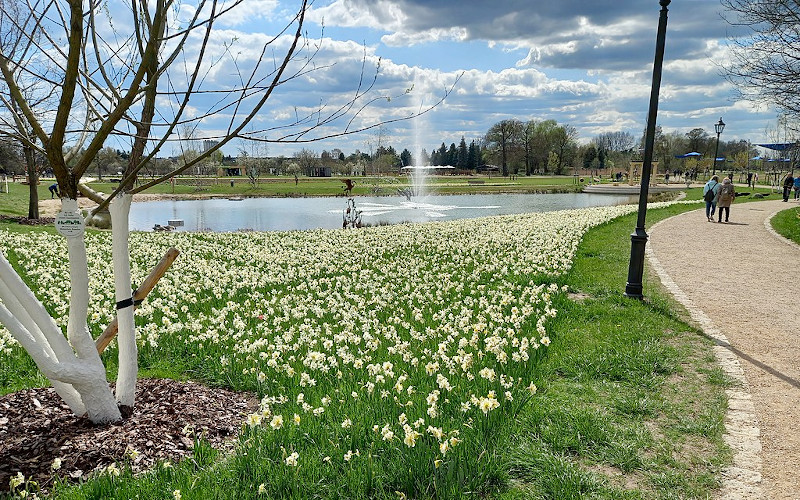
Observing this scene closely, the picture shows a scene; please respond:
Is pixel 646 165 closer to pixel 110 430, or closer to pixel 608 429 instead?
pixel 608 429

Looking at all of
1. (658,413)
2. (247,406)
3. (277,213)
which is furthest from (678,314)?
(277,213)

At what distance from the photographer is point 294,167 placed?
4215 inches

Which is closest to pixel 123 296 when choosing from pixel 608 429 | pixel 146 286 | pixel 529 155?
pixel 146 286

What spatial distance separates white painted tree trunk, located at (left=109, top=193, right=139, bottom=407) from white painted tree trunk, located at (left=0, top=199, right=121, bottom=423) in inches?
8.0

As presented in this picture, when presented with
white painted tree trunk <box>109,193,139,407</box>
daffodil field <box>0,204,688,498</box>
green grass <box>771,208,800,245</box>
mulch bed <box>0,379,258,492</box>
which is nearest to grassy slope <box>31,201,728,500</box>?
daffodil field <box>0,204,688,498</box>

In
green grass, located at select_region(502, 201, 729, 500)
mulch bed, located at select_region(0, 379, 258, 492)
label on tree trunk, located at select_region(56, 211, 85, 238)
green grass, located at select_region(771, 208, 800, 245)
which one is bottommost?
mulch bed, located at select_region(0, 379, 258, 492)

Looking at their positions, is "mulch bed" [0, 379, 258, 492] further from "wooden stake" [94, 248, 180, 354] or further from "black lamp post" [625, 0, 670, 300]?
"black lamp post" [625, 0, 670, 300]

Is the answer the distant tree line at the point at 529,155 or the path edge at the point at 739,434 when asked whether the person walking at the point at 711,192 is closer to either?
the path edge at the point at 739,434

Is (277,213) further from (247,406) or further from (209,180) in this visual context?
(209,180)

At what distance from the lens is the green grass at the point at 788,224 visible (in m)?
16.8

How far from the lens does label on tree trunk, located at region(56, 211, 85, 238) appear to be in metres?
3.88

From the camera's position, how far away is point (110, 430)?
4.14 m

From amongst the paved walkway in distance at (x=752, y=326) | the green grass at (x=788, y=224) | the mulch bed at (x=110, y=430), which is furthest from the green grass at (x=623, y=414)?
the green grass at (x=788, y=224)

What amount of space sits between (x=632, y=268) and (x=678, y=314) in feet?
3.36
